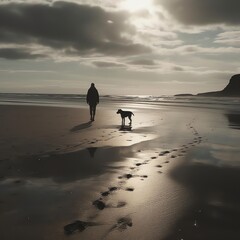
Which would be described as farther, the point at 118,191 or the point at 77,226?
the point at 118,191

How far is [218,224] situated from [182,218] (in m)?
0.51

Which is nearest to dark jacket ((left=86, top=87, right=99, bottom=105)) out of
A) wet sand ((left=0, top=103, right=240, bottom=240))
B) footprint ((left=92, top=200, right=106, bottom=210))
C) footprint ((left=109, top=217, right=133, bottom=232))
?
wet sand ((left=0, top=103, right=240, bottom=240))

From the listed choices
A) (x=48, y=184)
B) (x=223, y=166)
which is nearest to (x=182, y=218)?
(x=48, y=184)

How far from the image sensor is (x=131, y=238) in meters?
4.06

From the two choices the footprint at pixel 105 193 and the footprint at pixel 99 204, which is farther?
the footprint at pixel 105 193

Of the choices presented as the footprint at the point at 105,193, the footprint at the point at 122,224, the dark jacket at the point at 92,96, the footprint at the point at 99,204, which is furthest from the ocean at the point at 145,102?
the footprint at the point at 122,224

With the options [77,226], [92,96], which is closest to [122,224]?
[77,226]

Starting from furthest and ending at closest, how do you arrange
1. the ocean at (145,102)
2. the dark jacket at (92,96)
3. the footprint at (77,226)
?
the ocean at (145,102) < the dark jacket at (92,96) < the footprint at (77,226)

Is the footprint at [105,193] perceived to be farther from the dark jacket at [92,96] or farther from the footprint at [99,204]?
the dark jacket at [92,96]

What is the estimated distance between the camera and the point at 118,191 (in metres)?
5.95

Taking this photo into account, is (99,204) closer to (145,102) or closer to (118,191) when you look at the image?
(118,191)

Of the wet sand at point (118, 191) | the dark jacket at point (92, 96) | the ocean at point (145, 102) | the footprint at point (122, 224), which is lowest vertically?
the ocean at point (145, 102)

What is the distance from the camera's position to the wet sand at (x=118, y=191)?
434 centimetres

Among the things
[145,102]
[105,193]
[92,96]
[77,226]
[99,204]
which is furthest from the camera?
[145,102]
